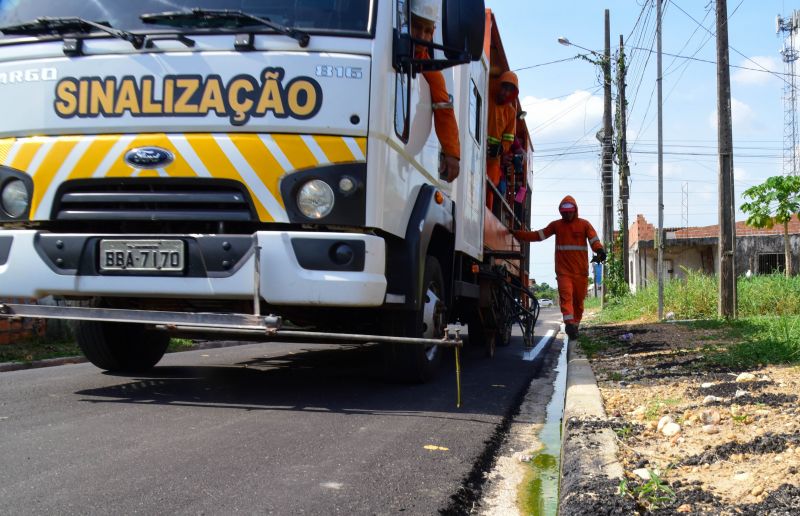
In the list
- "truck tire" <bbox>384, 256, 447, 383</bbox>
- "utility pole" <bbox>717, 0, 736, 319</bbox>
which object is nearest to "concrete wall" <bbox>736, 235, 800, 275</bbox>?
"utility pole" <bbox>717, 0, 736, 319</bbox>

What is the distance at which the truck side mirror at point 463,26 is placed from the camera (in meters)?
4.59

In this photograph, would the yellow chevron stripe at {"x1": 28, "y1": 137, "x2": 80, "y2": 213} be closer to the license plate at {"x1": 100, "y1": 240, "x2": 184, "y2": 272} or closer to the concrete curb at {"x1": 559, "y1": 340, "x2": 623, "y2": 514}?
the license plate at {"x1": 100, "y1": 240, "x2": 184, "y2": 272}

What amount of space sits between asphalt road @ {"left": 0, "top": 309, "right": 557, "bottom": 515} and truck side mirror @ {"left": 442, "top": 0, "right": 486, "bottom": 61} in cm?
222

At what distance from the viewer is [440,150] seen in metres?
5.77

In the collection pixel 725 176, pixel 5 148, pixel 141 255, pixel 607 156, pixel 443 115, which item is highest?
pixel 607 156

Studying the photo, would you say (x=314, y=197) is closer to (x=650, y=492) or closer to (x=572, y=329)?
(x=650, y=492)

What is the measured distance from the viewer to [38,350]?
8297 mm

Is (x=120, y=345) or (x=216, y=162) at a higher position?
(x=216, y=162)

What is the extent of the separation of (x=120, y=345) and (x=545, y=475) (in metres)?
3.69

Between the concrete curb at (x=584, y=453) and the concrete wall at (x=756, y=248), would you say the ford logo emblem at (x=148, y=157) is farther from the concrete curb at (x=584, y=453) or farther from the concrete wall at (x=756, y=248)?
the concrete wall at (x=756, y=248)

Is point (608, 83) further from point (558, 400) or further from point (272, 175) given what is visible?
point (272, 175)

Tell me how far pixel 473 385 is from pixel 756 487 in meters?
3.65

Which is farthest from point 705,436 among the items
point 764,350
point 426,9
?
point 764,350

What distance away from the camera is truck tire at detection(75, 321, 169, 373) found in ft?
18.5
